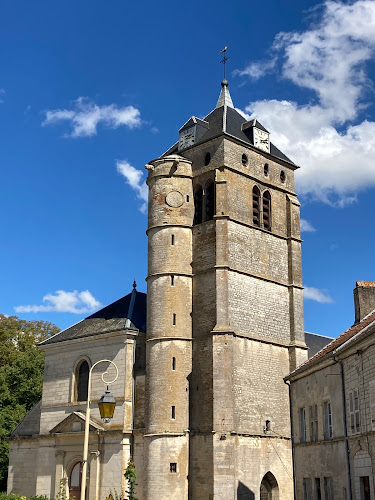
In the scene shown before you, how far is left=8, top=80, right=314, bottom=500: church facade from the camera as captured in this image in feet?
95.8

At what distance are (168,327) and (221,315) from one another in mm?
2589

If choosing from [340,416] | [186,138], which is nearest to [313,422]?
[340,416]

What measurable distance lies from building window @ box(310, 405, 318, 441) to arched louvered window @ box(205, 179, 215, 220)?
13964 millimetres

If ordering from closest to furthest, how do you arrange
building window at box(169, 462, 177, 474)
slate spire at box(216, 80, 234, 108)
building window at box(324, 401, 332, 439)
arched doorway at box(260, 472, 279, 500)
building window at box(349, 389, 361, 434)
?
building window at box(349, 389, 361, 434) → building window at box(324, 401, 332, 439) → building window at box(169, 462, 177, 474) → arched doorway at box(260, 472, 279, 500) → slate spire at box(216, 80, 234, 108)

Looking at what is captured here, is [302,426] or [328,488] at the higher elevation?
[302,426]

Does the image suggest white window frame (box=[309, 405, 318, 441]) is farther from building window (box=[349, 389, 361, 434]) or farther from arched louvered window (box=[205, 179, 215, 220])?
arched louvered window (box=[205, 179, 215, 220])

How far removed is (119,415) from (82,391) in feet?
11.5

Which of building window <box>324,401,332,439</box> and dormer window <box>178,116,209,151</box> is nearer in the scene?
building window <box>324,401,332,439</box>

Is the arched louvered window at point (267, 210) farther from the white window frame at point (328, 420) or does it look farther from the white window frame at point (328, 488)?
the white window frame at point (328, 488)

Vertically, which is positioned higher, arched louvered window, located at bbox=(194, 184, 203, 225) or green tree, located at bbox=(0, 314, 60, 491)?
arched louvered window, located at bbox=(194, 184, 203, 225)

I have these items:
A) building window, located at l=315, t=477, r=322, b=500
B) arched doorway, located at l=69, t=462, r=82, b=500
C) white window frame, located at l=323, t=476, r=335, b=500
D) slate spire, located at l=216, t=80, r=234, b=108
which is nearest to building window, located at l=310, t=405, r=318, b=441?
building window, located at l=315, t=477, r=322, b=500

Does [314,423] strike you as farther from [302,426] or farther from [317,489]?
[317,489]

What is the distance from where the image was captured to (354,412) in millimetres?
17469

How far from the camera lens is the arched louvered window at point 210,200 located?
33062mm
